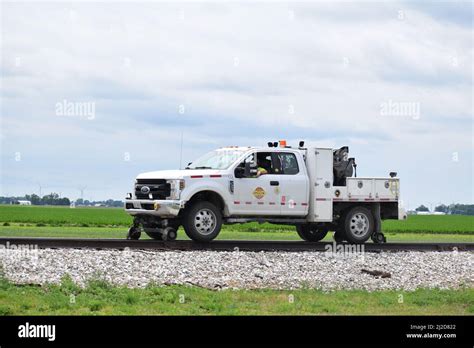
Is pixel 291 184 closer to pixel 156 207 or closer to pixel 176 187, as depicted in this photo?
pixel 176 187

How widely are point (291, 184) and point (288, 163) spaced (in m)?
0.59

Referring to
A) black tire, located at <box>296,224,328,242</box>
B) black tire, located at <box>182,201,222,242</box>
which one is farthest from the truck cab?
black tire, located at <box>296,224,328,242</box>

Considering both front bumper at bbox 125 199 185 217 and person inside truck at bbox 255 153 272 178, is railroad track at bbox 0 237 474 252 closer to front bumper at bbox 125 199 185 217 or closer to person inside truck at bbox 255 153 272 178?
front bumper at bbox 125 199 185 217

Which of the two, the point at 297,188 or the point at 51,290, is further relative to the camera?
the point at 297,188

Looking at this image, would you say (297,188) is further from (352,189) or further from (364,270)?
(364,270)

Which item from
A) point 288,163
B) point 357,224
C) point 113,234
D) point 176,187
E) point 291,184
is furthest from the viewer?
point 113,234

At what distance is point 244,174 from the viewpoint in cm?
2069

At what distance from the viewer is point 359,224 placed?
2288cm

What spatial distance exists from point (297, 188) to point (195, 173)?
111 inches

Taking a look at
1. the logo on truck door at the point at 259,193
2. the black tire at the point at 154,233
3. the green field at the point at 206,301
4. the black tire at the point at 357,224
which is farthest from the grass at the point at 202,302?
the black tire at the point at 357,224

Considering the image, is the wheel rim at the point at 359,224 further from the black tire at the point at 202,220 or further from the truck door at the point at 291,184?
the black tire at the point at 202,220

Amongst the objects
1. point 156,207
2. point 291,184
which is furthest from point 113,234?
point 156,207
